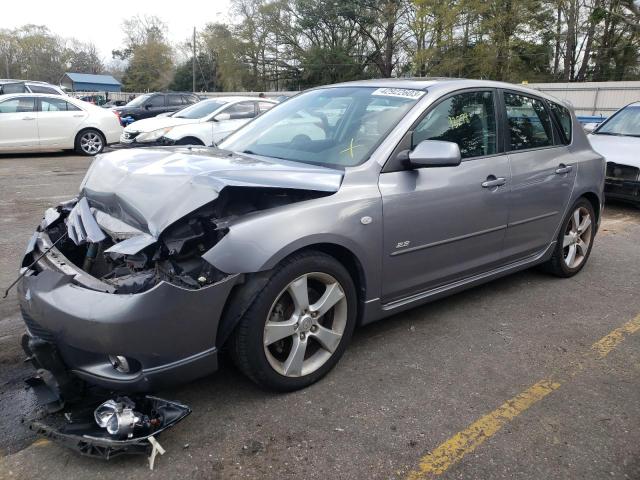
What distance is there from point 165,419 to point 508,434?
64.3 inches

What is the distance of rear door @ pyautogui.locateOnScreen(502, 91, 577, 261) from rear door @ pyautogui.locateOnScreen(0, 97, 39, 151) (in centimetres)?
1205

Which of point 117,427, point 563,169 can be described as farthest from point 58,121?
point 117,427

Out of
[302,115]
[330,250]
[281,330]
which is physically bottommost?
[281,330]

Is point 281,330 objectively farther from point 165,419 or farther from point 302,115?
point 302,115

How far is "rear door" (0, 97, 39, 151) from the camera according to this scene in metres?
12.4

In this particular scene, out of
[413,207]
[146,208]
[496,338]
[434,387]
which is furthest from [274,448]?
[496,338]

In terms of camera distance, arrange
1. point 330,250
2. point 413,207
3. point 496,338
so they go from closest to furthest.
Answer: point 330,250 < point 413,207 < point 496,338

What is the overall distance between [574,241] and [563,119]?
1105 mm

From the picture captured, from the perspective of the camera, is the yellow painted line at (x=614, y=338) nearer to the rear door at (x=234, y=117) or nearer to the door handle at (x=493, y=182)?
the door handle at (x=493, y=182)

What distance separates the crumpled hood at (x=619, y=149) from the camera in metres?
7.71

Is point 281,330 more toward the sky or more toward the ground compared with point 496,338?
more toward the sky

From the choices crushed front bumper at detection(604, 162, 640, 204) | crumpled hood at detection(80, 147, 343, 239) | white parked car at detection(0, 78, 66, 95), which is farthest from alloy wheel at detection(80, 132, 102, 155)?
crushed front bumper at detection(604, 162, 640, 204)

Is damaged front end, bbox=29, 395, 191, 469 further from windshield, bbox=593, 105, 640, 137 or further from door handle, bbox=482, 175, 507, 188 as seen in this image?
windshield, bbox=593, 105, 640, 137

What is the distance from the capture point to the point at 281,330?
8.96 feet
